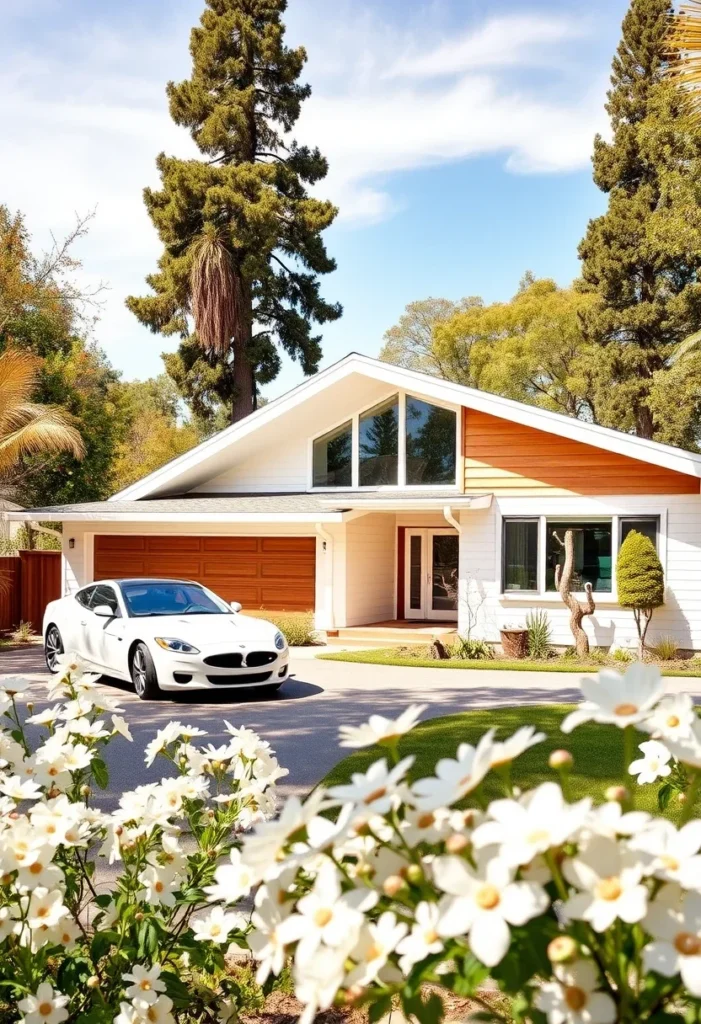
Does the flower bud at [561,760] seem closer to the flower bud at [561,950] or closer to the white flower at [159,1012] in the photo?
the flower bud at [561,950]

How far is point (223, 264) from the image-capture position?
99.9ft

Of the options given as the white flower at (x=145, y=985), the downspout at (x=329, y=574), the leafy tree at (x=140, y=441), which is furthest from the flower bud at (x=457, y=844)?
the leafy tree at (x=140, y=441)

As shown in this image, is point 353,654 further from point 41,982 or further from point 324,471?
→ point 41,982

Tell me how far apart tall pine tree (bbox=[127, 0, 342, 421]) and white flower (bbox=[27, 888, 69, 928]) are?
2881 cm

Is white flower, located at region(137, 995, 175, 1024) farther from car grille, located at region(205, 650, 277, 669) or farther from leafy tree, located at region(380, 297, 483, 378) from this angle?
leafy tree, located at region(380, 297, 483, 378)

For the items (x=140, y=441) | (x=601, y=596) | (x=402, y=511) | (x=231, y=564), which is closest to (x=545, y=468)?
(x=601, y=596)

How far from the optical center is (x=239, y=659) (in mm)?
11438

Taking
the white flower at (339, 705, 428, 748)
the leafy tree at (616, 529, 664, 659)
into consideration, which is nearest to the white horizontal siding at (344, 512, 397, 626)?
the leafy tree at (616, 529, 664, 659)

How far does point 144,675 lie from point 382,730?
10.4 meters

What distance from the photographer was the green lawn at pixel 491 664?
585 inches

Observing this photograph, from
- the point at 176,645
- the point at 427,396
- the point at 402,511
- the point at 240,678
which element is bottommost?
the point at 240,678

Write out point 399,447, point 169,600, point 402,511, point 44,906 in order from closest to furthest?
1. point 44,906
2. point 169,600
3. point 399,447
4. point 402,511

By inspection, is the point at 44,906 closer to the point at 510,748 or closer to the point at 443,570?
the point at 510,748

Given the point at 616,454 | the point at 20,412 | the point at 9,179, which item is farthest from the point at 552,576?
the point at 9,179
